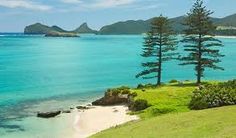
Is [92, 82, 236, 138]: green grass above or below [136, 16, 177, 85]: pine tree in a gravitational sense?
below

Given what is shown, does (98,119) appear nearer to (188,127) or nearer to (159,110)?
(159,110)

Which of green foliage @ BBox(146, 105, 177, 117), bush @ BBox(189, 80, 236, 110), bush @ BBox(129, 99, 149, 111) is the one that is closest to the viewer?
bush @ BBox(189, 80, 236, 110)

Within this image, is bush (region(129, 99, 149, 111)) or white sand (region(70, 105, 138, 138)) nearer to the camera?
white sand (region(70, 105, 138, 138))

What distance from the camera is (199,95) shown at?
4041 centimetres

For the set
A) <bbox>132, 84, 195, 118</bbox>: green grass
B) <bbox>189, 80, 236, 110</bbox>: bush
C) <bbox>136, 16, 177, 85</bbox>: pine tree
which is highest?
<bbox>136, 16, 177, 85</bbox>: pine tree

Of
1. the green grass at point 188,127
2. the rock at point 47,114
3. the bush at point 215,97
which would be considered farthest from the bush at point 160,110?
the rock at point 47,114

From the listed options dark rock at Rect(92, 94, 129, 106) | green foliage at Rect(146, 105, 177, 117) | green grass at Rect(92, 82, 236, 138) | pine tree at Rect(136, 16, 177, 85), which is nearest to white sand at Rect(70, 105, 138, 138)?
green foliage at Rect(146, 105, 177, 117)

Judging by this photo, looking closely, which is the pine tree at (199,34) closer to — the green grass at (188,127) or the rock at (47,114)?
the rock at (47,114)

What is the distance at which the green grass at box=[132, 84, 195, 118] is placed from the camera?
134 ft

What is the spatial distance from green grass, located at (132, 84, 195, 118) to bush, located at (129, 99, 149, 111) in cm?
53

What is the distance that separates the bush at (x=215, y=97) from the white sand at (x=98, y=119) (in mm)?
5901

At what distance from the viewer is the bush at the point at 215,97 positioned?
3684cm

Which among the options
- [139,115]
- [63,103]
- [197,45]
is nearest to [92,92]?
[63,103]

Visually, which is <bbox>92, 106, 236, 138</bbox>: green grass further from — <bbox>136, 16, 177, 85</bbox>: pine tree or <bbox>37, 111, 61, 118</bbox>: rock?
<bbox>136, 16, 177, 85</bbox>: pine tree
